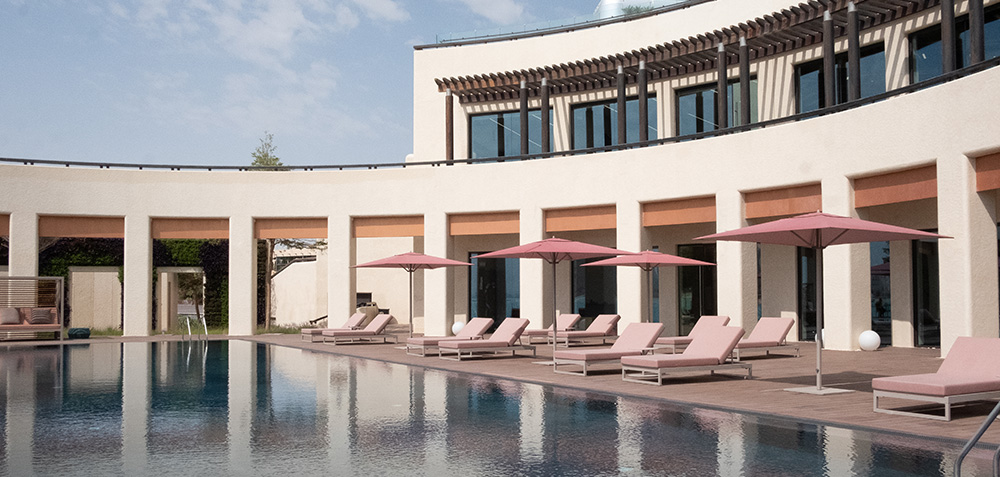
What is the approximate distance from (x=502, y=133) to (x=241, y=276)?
9708 mm

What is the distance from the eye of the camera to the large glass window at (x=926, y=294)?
1903 cm

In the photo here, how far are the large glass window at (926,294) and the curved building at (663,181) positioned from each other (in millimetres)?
39

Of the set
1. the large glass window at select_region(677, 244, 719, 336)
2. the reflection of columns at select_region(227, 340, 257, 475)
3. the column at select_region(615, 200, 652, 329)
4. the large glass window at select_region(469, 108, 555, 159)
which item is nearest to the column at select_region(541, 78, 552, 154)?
the large glass window at select_region(469, 108, 555, 159)

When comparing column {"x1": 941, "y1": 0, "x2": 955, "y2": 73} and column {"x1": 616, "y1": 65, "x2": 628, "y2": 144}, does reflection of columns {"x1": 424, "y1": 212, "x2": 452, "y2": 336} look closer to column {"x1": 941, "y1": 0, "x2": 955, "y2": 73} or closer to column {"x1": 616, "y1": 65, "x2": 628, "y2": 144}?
column {"x1": 616, "y1": 65, "x2": 628, "y2": 144}

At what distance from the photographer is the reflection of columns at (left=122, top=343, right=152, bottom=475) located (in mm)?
6827

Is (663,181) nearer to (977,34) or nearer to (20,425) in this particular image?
(977,34)

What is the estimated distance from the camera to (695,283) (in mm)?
24875

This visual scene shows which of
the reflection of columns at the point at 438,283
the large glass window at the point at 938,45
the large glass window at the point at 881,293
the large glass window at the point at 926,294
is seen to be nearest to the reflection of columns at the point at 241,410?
the reflection of columns at the point at 438,283

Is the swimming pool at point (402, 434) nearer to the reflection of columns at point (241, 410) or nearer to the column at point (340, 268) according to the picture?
the reflection of columns at point (241, 410)

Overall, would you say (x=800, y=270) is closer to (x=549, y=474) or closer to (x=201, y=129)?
(x=549, y=474)

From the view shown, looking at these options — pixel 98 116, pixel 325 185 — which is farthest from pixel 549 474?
pixel 98 116

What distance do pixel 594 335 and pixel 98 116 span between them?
26.6 meters

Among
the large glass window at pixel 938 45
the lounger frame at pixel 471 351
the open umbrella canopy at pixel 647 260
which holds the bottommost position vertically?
the lounger frame at pixel 471 351

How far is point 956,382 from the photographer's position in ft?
28.6
